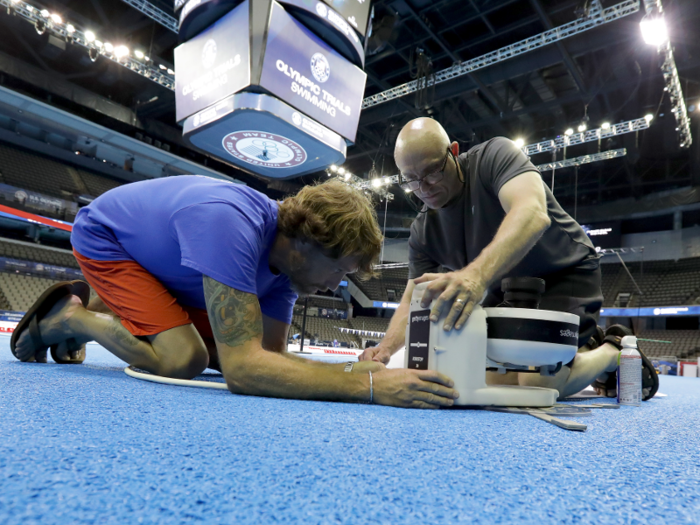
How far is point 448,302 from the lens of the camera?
98cm

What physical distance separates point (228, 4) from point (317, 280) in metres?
3.58

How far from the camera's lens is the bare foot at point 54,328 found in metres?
1.42

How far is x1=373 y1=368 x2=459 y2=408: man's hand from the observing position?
985mm

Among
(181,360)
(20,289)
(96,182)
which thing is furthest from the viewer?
(96,182)

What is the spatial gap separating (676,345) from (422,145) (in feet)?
50.5

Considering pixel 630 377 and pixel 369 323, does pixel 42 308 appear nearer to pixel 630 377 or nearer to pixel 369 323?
pixel 630 377

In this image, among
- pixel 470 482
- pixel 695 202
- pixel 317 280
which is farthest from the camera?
pixel 695 202

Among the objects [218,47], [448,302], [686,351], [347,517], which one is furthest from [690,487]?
[686,351]

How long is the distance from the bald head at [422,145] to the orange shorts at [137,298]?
0.89m

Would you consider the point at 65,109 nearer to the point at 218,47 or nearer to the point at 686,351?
the point at 218,47

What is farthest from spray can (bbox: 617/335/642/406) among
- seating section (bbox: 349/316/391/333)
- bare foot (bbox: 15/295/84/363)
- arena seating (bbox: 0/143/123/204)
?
seating section (bbox: 349/316/391/333)

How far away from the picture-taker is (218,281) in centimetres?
98

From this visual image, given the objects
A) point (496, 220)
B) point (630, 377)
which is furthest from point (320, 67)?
point (630, 377)

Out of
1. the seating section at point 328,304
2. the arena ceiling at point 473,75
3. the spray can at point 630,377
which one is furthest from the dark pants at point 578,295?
the seating section at point 328,304
